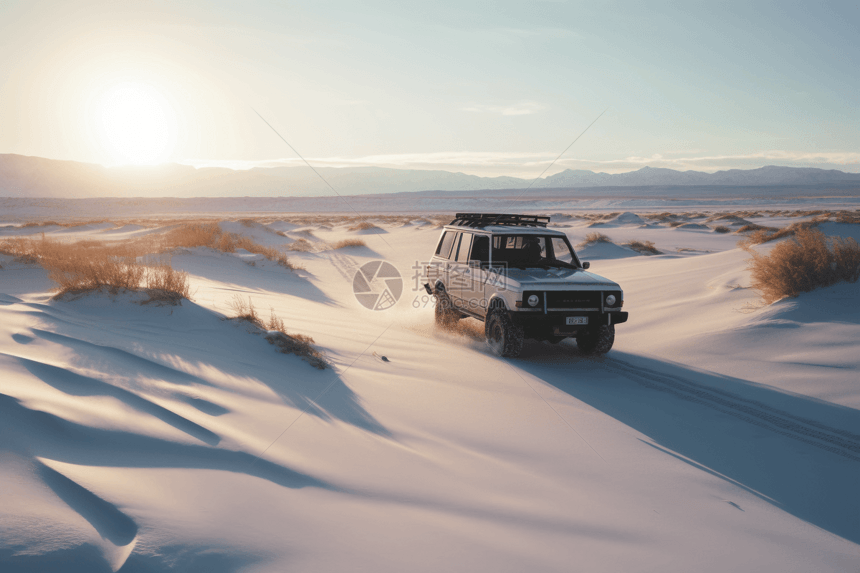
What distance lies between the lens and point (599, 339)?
7.88 m

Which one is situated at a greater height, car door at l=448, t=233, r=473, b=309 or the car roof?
the car roof

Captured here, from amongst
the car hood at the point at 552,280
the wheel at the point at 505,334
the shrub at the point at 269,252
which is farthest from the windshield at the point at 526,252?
the shrub at the point at 269,252

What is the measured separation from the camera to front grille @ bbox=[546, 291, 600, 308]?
7.34 metres

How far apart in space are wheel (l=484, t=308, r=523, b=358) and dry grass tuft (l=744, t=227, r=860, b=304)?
484 centimetres

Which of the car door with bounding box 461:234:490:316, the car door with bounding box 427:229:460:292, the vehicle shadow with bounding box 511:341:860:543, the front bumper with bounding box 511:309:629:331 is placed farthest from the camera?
the car door with bounding box 427:229:460:292

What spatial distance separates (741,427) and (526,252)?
4614mm

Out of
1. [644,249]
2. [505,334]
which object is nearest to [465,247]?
[505,334]

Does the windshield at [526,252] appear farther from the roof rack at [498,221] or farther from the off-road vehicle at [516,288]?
the roof rack at [498,221]

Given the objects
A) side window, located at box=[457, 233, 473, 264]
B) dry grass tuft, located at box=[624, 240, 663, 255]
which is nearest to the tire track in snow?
side window, located at box=[457, 233, 473, 264]

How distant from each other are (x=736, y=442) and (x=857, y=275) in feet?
19.2

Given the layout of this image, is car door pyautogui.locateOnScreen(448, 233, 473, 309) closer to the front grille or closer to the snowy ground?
the snowy ground

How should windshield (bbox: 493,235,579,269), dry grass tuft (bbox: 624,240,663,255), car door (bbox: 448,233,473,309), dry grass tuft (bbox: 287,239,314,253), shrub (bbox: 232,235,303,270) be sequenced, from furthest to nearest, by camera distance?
dry grass tuft (bbox: 287,239,314,253) → dry grass tuft (bbox: 624,240,663,255) → shrub (bbox: 232,235,303,270) → car door (bbox: 448,233,473,309) → windshield (bbox: 493,235,579,269)

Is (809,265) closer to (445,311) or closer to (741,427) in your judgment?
(741,427)

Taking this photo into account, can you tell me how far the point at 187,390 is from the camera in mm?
4844
